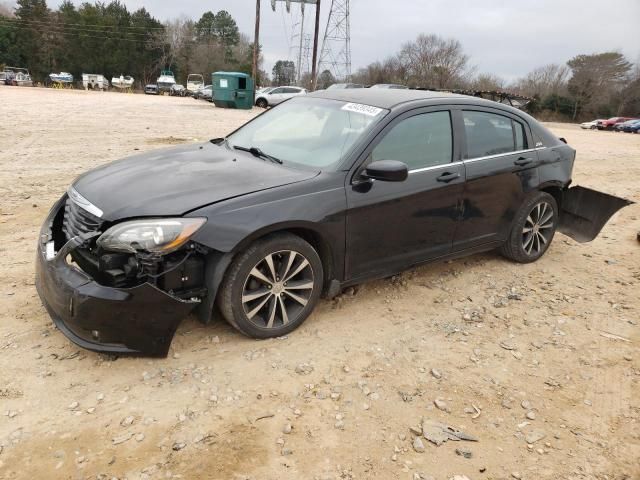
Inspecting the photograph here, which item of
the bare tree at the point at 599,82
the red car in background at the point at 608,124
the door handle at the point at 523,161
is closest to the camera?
the door handle at the point at 523,161

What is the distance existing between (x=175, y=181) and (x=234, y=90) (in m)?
25.9

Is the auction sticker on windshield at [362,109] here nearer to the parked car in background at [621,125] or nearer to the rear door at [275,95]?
the rear door at [275,95]

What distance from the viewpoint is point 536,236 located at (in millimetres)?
4980

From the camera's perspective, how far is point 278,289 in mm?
3279

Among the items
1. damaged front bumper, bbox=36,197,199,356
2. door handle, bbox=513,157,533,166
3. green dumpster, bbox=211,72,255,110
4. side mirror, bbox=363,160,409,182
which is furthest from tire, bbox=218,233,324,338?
green dumpster, bbox=211,72,255,110

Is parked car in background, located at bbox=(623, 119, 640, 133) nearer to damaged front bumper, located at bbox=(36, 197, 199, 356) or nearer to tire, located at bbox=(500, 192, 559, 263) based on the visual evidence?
tire, located at bbox=(500, 192, 559, 263)

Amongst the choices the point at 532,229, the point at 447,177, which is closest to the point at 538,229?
the point at 532,229

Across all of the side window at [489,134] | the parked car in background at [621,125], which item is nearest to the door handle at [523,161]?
the side window at [489,134]

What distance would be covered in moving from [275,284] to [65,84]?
6734 cm

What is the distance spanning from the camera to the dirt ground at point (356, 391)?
242cm

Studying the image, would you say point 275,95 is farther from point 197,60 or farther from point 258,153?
point 197,60

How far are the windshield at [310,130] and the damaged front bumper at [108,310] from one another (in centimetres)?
141

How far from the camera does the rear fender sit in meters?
5.06

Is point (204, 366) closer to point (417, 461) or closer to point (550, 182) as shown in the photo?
point (417, 461)
